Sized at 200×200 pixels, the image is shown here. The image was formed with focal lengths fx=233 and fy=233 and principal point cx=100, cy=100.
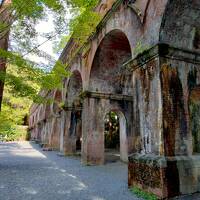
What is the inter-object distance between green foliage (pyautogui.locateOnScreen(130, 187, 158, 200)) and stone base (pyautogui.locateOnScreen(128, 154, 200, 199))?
8 centimetres

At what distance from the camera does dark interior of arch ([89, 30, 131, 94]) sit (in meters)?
9.89

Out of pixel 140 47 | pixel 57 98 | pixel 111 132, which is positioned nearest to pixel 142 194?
pixel 140 47

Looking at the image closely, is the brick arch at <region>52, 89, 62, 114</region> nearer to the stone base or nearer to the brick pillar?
the brick pillar

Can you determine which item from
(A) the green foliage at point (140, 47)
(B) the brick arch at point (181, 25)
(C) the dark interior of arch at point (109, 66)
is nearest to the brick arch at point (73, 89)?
(C) the dark interior of arch at point (109, 66)

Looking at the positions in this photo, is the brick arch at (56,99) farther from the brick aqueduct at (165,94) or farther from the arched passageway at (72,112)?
the brick aqueduct at (165,94)

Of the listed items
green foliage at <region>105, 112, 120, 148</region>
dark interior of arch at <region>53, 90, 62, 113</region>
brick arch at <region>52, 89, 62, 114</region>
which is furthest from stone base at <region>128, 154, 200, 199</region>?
green foliage at <region>105, 112, 120, 148</region>

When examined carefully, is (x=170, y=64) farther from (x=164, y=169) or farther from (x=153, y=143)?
(x=164, y=169)

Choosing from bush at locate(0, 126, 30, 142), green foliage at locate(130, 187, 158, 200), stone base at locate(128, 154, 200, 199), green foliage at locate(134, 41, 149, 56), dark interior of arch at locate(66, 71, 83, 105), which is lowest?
green foliage at locate(130, 187, 158, 200)

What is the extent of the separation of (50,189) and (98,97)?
5.67 meters

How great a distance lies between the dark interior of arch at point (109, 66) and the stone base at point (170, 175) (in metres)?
5.89

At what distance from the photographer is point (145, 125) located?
5.45m

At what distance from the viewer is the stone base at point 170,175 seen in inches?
180

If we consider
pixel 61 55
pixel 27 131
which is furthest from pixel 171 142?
pixel 27 131

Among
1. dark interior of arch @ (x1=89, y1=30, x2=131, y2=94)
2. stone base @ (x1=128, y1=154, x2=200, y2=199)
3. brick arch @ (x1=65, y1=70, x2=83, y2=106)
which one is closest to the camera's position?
stone base @ (x1=128, y1=154, x2=200, y2=199)
